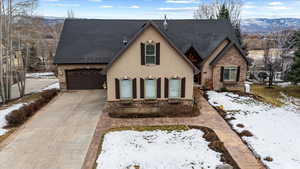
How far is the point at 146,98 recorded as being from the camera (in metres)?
15.4

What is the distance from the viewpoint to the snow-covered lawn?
Result: 10.2 m

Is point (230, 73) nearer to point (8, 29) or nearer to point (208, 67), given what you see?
point (208, 67)

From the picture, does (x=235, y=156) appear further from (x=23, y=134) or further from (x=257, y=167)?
(x=23, y=134)

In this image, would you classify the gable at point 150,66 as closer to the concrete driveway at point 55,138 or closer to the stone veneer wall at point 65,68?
the concrete driveway at point 55,138

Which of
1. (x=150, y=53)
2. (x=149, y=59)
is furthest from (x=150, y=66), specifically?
(x=150, y=53)

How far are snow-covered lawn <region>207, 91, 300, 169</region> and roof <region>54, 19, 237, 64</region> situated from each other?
20.5 ft

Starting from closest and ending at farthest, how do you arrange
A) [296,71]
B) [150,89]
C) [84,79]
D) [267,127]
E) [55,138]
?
[55,138] < [267,127] < [150,89] < [84,79] < [296,71]

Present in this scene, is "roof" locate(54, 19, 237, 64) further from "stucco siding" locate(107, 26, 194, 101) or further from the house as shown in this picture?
"stucco siding" locate(107, 26, 194, 101)

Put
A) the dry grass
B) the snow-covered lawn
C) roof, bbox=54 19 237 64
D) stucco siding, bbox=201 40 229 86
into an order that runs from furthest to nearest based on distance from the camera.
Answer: the dry grass → stucco siding, bbox=201 40 229 86 → roof, bbox=54 19 237 64 → the snow-covered lawn

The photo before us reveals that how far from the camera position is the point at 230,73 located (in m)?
22.0

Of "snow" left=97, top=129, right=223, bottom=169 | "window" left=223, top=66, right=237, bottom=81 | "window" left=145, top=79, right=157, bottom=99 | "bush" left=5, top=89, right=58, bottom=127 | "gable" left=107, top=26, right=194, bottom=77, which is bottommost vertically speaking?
"snow" left=97, top=129, right=223, bottom=169

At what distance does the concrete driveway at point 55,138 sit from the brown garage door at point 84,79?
14.2ft

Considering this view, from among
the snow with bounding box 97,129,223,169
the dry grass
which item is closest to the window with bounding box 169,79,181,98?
→ the snow with bounding box 97,129,223,169

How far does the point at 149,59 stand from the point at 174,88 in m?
2.71
